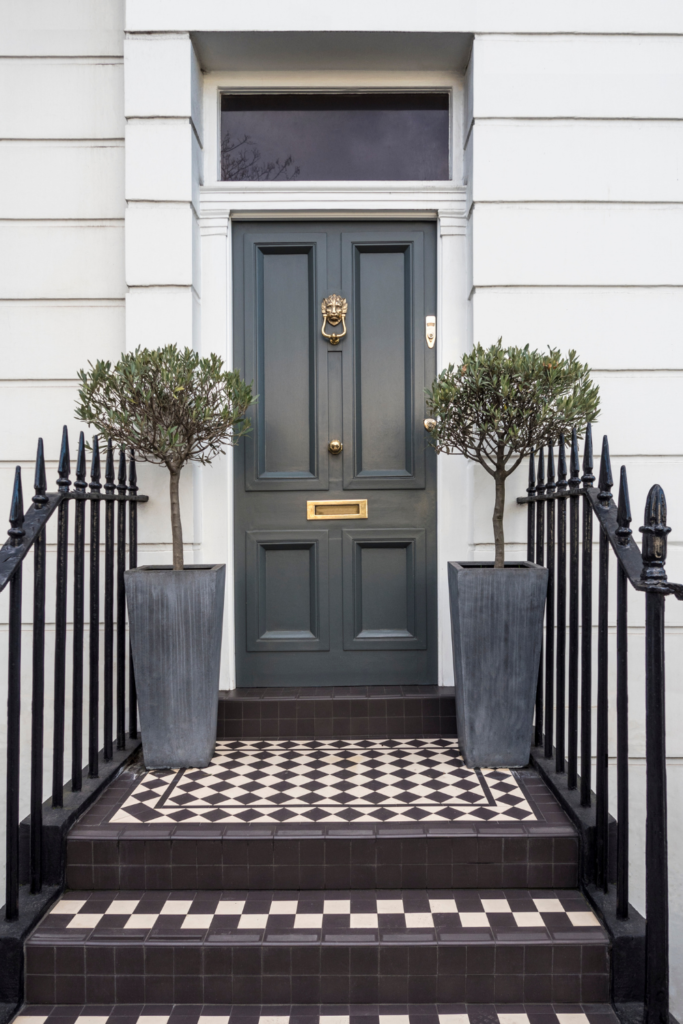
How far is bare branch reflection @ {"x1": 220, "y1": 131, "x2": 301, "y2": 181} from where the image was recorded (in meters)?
3.47

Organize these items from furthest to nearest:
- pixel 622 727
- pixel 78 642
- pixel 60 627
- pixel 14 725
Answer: pixel 78 642
pixel 60 627
pixel 14 725
pixel 622 727

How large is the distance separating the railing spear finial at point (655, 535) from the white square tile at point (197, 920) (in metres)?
1.46

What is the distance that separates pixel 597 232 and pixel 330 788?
8.35 feet

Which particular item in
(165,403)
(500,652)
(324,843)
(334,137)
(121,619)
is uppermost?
(334,137)

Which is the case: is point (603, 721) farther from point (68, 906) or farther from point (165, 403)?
point (165, 403)

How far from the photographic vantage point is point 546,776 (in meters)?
2.56

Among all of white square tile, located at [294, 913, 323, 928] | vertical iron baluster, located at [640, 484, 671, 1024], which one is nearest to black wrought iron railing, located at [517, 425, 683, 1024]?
vertical iron baluster, located at [640, 484, 671, 1024]

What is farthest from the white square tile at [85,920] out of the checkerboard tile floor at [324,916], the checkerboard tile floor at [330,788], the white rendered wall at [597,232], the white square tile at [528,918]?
the white rendered wall at [597,232]

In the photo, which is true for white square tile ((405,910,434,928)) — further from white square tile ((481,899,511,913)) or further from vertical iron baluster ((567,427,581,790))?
vertical iron baluster ((567,427,581,790))

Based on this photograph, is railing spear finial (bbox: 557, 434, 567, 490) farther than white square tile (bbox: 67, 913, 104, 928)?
Yes

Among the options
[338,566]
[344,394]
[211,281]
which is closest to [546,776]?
[338,566]

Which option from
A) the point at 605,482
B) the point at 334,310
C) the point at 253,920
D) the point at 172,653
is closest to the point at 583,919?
the point at 253,920

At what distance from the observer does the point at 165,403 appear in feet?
8.70

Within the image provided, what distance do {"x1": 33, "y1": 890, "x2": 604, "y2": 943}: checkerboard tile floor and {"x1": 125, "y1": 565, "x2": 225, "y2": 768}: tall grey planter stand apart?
624mm
